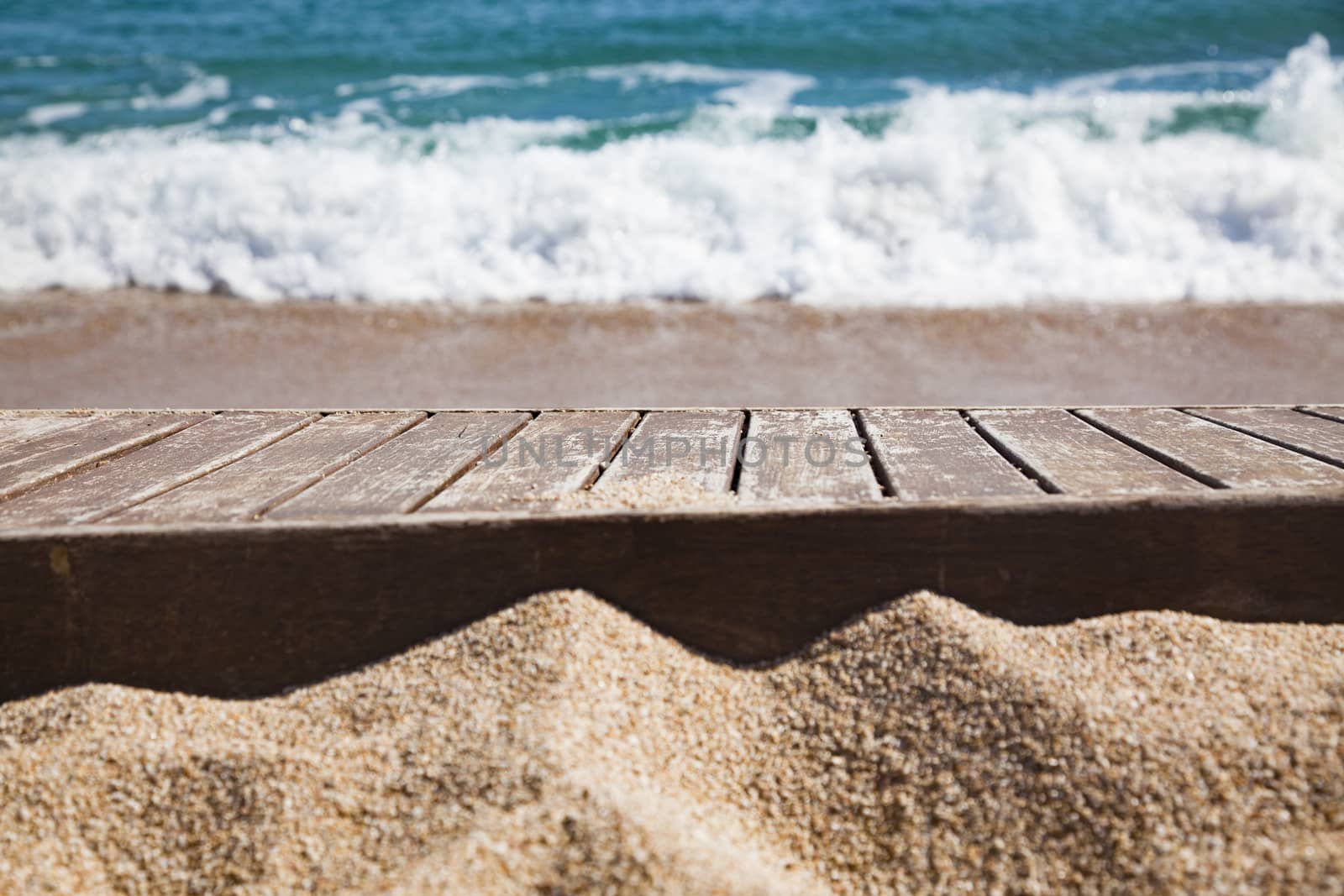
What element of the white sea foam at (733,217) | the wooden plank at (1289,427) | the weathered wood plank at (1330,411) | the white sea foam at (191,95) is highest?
the white sea foam at (191,95)

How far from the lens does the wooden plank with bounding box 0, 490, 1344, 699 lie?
1583mm

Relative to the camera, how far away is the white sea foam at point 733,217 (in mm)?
4805

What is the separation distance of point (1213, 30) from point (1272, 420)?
24.8ft

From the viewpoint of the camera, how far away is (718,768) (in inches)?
58.7

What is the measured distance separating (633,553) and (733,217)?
3.86 metres

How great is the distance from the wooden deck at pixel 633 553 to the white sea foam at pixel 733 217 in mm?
3104

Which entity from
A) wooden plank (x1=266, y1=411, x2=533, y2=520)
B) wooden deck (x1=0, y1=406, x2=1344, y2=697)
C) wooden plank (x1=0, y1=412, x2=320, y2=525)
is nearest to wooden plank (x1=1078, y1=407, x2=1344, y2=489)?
wooden deck (x1=0, y1=406, x2=1344, y2=697)

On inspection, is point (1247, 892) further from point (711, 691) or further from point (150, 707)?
point (150, 707)

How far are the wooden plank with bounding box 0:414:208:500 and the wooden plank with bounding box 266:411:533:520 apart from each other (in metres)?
0.55

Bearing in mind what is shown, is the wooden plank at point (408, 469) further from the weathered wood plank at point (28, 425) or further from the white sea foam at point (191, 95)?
the white sea foam at point (191, 95)

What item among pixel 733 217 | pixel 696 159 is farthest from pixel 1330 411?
pixel 696 159

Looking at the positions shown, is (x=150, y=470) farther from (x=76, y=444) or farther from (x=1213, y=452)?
(x=1213, y=452)

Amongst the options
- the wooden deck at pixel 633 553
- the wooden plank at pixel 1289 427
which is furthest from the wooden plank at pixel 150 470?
the wooden plank at pixel 1289 427

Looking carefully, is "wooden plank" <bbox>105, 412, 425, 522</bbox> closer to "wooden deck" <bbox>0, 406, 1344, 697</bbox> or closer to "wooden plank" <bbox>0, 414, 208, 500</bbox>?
"wooden deck" <bbox>0, 406, 1344, 697</bbox>
